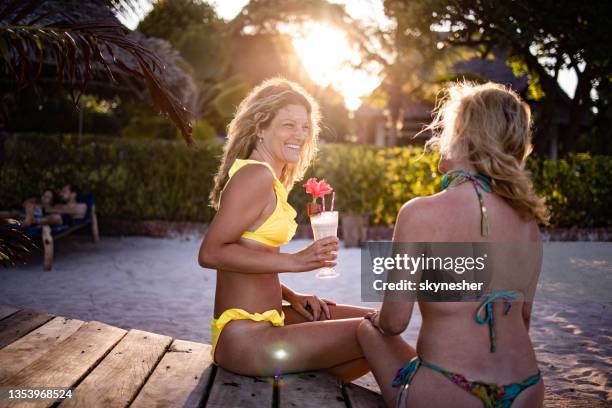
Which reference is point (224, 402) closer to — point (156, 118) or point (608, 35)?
point (608, 35)

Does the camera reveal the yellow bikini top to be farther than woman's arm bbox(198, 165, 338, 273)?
Yes

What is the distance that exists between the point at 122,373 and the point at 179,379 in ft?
0.88

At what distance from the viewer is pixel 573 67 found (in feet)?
48.5

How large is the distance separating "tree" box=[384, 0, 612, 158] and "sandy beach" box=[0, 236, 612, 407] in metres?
4.96

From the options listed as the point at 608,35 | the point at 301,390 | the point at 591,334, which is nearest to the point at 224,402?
the point at 301,390

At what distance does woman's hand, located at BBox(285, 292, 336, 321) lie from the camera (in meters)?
3.13

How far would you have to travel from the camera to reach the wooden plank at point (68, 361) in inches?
99.6

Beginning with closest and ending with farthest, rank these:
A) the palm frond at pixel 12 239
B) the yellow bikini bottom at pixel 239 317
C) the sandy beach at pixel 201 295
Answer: the yellow bikini bottom at pixel 239 317 < the palm frond at pixel 12 239 < the sandy beach at pixel 201 295

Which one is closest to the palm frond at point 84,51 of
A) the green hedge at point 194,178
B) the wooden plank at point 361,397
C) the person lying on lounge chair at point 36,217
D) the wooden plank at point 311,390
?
the wooden plank at point 311,390

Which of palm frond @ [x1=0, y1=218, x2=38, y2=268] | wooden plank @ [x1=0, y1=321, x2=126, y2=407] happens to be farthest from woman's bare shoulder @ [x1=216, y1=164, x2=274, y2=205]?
palm frond @ [x1=0, y1=218, x2=38, y2=268]

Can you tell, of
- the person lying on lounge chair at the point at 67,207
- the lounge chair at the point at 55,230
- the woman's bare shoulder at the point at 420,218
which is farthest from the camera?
the person lying on lounge chair at the point at 67,207

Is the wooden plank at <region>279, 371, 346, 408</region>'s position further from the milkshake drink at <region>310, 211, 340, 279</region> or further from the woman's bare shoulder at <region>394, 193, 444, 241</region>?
the woman's bare shoulder at <region>394, 193, 444, 241</region>

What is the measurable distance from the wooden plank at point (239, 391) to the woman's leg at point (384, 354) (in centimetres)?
45

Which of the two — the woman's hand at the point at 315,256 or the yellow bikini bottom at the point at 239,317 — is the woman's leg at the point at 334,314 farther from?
the woman's hand at the point at 315,256
